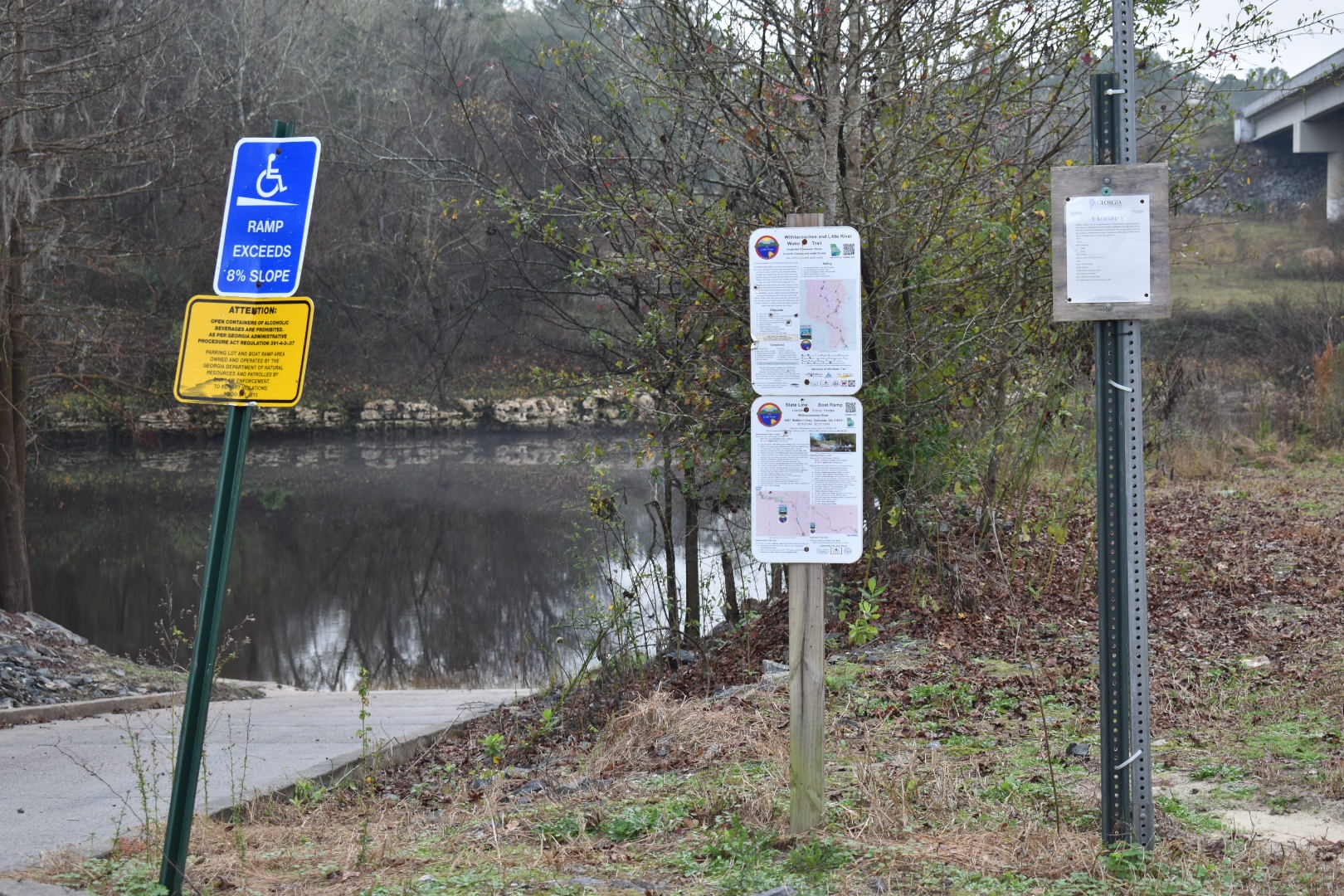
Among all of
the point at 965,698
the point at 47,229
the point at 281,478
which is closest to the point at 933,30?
the point at 965,698

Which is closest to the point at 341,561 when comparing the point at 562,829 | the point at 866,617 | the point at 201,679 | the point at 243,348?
the point at 866,617

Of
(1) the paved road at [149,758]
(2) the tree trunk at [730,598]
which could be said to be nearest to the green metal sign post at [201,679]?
(1) the paved road at [149,758]

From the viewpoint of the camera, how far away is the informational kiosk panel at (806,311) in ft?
14.0

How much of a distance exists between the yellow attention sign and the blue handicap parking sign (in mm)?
63

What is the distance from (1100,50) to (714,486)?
260 inches

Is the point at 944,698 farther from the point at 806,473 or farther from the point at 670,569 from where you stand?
the point at 670,569

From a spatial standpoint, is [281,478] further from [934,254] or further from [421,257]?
[934,254]

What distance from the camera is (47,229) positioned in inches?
597

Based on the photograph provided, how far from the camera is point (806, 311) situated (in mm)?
4297

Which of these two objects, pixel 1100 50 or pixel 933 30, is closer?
pixel 933 30

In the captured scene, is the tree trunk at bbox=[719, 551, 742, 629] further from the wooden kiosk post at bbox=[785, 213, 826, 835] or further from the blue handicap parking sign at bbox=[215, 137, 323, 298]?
the blue handicap parking sign at bbox=[215, 137, 323, 298]

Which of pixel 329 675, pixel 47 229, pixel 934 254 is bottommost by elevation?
pixel 329 675

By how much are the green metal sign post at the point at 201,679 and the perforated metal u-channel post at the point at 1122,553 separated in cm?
281

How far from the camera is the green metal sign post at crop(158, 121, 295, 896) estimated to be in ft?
12.0
